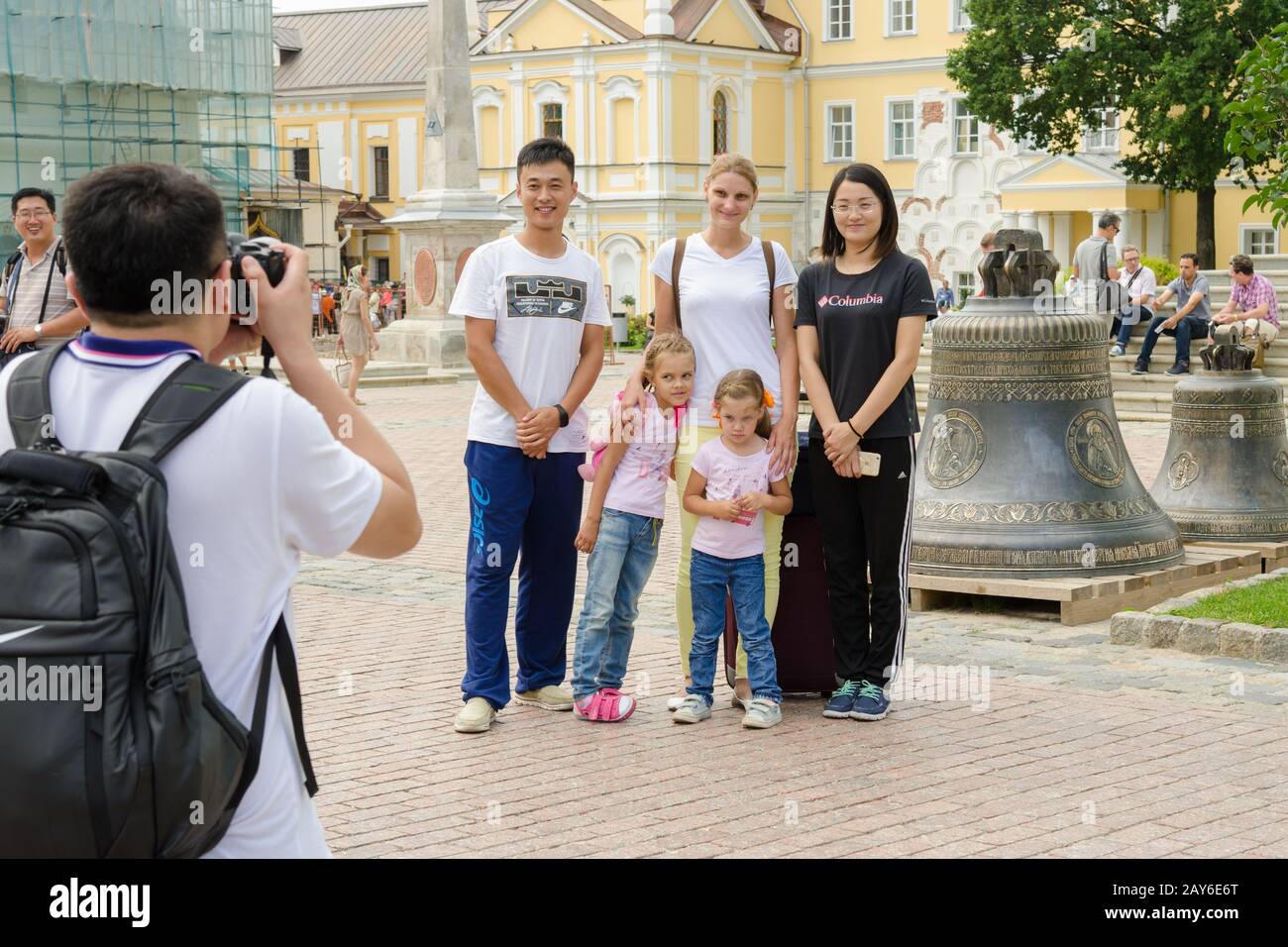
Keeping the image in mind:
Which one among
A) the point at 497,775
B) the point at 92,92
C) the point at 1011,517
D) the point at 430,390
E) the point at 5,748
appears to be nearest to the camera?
the point at 5,748

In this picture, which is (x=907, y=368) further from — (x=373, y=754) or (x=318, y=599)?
(x=318, y=599)

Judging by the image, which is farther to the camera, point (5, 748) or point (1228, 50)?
point (1228, 50)

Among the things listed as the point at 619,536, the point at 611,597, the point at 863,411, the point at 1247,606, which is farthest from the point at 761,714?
the point at 1247,606

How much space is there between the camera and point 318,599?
9992mm

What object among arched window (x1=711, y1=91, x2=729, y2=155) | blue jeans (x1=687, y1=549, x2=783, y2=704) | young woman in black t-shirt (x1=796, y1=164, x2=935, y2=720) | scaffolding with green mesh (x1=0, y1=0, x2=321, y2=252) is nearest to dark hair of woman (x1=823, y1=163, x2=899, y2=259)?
young woman in black t-shirt (x1=796, y1=164, x2=935, y2=720)

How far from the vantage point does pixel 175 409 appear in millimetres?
2664

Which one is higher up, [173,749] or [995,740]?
[173,749]

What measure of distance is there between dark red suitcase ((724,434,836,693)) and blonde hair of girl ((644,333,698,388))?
72 cm

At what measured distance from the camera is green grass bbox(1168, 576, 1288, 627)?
819 centimetres

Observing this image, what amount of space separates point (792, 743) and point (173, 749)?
14.1ft

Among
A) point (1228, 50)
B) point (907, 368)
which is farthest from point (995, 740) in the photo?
Result: point (1228, 50)

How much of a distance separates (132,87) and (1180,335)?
23063 millimetres
